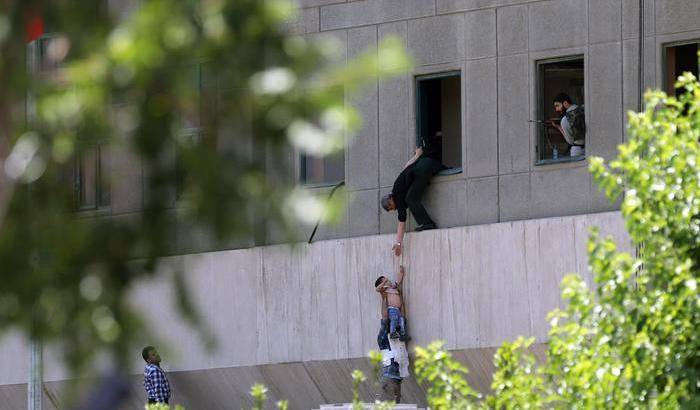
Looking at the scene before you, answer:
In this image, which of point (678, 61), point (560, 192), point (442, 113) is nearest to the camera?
point (678, 61)

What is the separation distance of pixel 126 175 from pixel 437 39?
76.3 feet

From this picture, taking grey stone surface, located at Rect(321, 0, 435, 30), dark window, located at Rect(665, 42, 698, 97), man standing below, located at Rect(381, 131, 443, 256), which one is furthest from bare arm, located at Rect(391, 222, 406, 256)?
dark window, located at Rect(665, 42, 698, 97)

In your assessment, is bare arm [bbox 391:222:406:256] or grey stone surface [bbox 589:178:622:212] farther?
bare arm [bbox 391:222:406:256]

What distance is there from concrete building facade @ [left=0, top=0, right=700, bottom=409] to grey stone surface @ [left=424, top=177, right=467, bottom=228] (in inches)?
0.8

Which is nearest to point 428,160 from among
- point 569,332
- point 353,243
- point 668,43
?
point 353,243

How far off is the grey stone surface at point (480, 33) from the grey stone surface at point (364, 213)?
263cm

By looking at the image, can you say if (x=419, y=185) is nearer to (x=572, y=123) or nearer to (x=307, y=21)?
(x=572, y=123)

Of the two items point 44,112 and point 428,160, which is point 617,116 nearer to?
point 428,160

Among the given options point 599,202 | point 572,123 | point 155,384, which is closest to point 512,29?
point 572,123

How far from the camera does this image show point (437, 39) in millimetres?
29375

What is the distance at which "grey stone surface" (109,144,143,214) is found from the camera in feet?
20.1

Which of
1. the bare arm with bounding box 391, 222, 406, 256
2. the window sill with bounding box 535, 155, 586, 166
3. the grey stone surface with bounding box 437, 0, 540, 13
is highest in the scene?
the grey stone surface with bounding box 437, 0, 540, 13

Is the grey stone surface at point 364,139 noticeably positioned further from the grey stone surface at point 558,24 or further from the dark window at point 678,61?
the dark window at point 678,61

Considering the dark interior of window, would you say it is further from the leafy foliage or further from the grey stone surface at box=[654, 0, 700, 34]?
the leafy foliage
